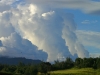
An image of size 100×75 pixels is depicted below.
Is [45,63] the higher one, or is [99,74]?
[45,63]

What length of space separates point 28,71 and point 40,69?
14.0 meters

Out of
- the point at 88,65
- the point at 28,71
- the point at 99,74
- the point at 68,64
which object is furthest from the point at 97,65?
the point at 99,74

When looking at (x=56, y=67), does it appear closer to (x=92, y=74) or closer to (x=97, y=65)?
(x=97, y=65)

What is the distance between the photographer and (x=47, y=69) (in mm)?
158000

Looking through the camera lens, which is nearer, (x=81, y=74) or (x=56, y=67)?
(x=81, y=74)

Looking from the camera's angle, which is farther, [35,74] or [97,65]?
[97,65]

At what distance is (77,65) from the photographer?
584ft

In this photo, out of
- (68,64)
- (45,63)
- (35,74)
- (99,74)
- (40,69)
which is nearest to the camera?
(99,74)

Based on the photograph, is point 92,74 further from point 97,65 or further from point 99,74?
point 97,65

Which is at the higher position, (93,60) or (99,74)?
(93,60)

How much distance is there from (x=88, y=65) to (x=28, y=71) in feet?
155

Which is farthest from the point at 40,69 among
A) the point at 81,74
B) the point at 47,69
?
the point at 81,74

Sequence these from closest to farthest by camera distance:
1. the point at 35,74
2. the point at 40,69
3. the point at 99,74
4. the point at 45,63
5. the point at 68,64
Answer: the point at 99,74 → the point at 35,74 → the point at 40,69 → the point at 45,63 → the point at 68,64

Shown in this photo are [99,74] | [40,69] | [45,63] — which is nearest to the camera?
[99,74]
